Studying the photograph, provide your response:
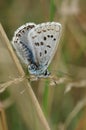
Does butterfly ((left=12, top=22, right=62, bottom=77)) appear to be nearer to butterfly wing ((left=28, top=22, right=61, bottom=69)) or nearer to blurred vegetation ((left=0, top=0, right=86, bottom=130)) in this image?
butterfly wing ((left=28, top=22, right=61, bottom=69))

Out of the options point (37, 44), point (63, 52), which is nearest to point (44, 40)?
point (37, 44)

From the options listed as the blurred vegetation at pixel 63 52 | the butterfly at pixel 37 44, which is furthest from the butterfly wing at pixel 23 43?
the blurred vegetation at pixel 63 52

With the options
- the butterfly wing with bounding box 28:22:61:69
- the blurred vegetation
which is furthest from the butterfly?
the blurred vegetation

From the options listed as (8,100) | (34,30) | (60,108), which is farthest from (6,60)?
(34,30)

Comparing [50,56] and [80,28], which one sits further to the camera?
[80,28]

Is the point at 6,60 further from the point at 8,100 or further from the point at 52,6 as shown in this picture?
the point at 52,6
